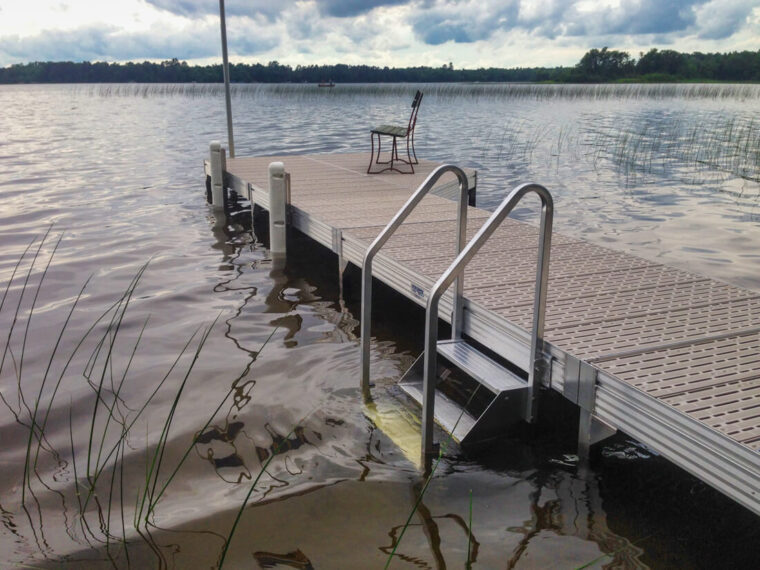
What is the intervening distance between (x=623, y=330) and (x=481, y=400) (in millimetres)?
897

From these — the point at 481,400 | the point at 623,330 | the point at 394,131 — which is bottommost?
the point at 481,400

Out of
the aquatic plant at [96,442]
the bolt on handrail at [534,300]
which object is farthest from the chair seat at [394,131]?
the bolt on handrail at [534,300]

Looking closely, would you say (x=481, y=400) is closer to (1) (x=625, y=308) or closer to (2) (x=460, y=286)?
(2) (x=460, y=286)

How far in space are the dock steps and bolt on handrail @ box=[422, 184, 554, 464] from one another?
83 millimetres

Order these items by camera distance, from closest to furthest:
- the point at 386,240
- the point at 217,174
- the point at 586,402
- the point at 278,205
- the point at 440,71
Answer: the point at 586,402, the point at 386,240, the point at 278,205, the point at 217,174, the point at 440,71

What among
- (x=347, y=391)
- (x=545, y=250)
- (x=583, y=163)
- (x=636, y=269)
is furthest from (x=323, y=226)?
(x=583, y=163)

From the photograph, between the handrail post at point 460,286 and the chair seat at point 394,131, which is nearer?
the handrail post at point 460,286

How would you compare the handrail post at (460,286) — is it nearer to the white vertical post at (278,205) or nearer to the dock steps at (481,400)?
the dock steps at (481,400)

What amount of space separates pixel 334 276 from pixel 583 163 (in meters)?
9.56

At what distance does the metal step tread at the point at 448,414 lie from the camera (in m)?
3.24

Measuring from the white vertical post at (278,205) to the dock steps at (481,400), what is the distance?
342cm

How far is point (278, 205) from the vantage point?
666cm

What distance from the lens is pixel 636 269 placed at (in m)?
4.40

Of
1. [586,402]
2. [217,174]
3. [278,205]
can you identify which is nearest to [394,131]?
[278,205]
